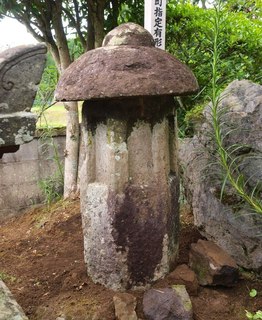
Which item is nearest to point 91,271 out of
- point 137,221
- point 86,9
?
point 137,221

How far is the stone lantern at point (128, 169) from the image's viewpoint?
2.52m

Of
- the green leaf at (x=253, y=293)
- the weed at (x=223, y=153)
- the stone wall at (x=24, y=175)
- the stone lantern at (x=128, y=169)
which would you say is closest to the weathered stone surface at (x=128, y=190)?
the stone lantern at (x=128, y=169)

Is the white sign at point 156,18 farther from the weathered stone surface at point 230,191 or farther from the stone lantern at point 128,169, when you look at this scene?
the stone lantern at point 128,169

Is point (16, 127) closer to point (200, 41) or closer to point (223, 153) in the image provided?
point (223, 153)

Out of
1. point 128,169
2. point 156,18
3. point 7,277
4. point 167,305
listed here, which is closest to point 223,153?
point 128,169

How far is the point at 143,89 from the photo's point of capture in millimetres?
2311

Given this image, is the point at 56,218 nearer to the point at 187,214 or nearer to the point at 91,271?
the point at 187,214

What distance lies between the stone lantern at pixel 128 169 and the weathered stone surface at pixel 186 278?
7 cm

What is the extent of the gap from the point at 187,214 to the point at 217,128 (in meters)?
1.50

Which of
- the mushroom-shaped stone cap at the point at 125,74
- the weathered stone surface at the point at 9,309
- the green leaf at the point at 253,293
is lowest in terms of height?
the green leaf at the point at 253,293

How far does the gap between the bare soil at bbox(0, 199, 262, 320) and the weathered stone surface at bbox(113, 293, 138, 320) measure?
54 mm

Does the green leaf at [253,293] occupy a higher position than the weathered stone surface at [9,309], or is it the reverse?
the weathered stone surface at [9,309]

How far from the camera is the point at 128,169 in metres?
2.66

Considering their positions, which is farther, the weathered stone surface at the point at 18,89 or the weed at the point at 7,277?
the weed at the point at 7,277
